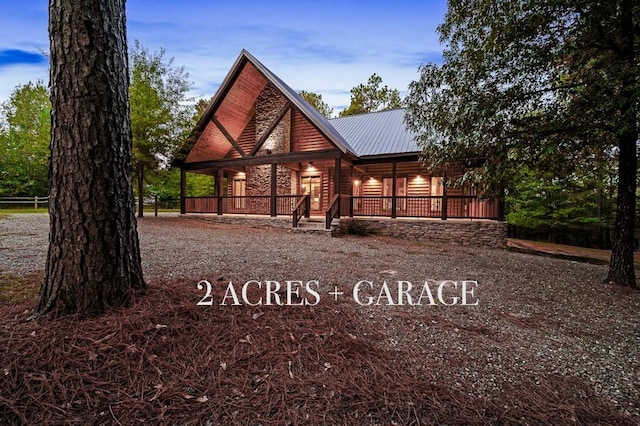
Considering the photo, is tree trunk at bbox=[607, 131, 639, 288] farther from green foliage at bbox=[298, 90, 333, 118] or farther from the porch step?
green foliage at bbox=[298, 90, 333, 118]

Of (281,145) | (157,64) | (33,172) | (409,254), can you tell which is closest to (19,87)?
(33,172)

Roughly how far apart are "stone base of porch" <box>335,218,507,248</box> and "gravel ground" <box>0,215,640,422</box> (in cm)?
261

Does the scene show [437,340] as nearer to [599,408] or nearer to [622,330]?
[599,408]

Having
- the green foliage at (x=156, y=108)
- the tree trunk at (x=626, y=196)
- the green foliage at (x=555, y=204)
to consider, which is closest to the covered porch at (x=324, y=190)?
the green foliage at (x=156, y=108)

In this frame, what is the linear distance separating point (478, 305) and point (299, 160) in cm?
975

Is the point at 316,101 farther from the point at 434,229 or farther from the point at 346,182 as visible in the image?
the point at 434,229

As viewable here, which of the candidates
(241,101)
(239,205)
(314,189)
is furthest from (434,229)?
(241,101)

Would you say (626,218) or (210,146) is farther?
(210,146)

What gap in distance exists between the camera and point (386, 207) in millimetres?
12734

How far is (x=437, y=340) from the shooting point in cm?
263

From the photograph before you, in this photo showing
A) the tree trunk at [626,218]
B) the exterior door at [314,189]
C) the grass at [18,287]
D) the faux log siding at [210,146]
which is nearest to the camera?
the grass at [18,287]

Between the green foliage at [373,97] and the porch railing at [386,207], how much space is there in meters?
20.0

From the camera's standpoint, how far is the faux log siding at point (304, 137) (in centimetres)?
1236

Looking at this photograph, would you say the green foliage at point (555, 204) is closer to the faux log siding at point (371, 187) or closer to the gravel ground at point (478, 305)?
the faux log siding at point (371, 187)
